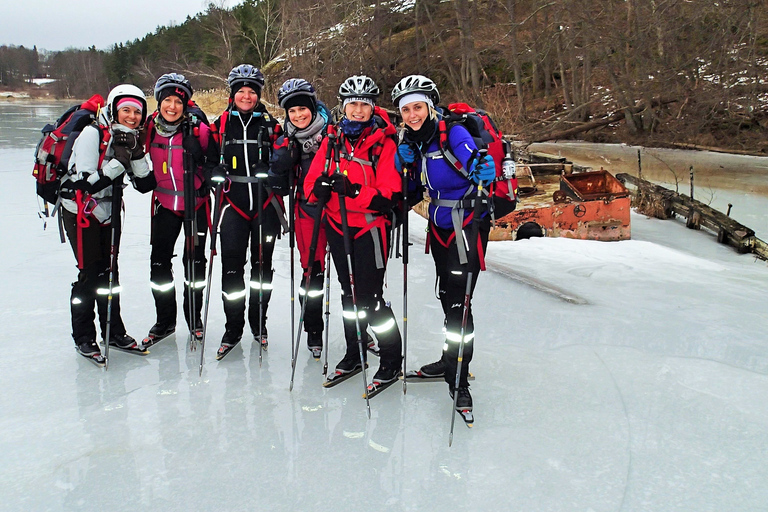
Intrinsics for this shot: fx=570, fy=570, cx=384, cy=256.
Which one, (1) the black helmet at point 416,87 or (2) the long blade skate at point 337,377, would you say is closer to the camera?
(1) the black helmet at point 416,87

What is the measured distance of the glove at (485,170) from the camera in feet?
9.87

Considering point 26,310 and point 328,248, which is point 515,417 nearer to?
point 328,248

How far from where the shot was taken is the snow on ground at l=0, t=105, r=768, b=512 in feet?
8.54

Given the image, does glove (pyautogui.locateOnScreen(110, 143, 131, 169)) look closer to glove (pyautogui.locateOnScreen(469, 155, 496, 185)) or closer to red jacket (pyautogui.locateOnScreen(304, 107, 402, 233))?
red jacket (pyautogui.locateOnScreen(304, 107, 402, 233))

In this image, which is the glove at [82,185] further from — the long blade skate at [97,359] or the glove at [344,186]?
the glove at [344,186]

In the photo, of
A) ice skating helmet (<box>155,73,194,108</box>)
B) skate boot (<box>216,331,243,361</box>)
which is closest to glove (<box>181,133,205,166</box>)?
ice skating helmet (<box>155,73,194,108</box>)

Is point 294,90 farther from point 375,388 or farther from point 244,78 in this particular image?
point 375,388

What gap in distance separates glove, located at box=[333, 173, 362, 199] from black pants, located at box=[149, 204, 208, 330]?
4.23ft

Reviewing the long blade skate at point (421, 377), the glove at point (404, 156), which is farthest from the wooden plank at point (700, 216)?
the glove at point (404, 156)

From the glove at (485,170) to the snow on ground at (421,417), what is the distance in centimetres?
134

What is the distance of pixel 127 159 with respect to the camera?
3582mm

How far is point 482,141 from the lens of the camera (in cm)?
316

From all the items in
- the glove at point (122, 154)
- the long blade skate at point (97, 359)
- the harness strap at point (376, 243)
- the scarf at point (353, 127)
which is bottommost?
the long blade skate at point (97, 359)

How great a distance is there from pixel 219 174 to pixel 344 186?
0.98 metres
